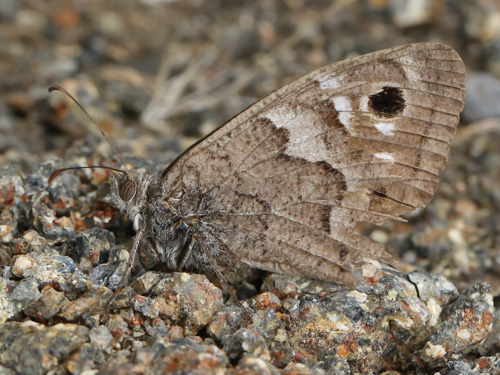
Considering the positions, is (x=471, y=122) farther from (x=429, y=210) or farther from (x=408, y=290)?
(x=408, y=290)

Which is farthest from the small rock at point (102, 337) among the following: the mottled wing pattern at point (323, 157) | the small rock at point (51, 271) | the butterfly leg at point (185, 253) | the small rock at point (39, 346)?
the mottled wing pattern at point (323, 157)

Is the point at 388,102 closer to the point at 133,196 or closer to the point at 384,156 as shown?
the point at 384,156

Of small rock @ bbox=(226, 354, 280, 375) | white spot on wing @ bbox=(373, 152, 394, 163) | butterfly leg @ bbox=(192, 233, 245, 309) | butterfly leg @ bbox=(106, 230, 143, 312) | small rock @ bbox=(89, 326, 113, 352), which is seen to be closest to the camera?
small rock @ bbox=(226, 354, 280, 375)

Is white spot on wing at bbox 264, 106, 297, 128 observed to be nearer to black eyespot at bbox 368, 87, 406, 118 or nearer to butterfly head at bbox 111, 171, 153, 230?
black eyespot at bbox 368, 87, 406, 118

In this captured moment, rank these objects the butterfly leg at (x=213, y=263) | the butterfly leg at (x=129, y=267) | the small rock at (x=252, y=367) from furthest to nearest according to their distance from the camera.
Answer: the butterfly leg at (x=213, y=263), the butterfly leg at (x=129, y=267), the small rock at (x=252, y=367)

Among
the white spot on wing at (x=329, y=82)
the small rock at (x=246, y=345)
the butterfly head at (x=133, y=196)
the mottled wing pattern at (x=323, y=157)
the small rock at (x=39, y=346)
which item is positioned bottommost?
the small rock at (x=39, y=346)

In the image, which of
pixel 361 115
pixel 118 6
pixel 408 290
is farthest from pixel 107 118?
pixel 408 290

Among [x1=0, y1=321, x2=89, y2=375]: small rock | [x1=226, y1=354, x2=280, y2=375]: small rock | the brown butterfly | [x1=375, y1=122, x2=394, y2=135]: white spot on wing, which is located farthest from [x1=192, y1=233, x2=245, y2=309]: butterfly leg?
[x1=375, y1=122, x2=394, y2=135]: white spot on wing

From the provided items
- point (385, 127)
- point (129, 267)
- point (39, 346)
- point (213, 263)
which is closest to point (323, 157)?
point (385, 127)

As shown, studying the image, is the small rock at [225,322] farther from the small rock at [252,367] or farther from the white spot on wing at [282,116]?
the white spot on wing at [282,116]
